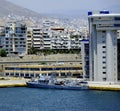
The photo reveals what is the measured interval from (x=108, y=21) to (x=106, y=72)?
286cm

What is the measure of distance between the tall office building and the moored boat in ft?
5.50

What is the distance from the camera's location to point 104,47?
3362 cm

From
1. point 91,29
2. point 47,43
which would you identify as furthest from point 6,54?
point 91,29

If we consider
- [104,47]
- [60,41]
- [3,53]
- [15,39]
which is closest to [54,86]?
[104,47]

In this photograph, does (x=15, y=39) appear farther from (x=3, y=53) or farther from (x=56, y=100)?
(x=56, y=100)

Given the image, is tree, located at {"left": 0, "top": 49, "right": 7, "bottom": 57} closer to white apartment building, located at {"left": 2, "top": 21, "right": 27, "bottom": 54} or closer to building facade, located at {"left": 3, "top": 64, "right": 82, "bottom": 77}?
white apartment building, located at {"left": 2, "top": 21, "right": 27, "bottom": 54}

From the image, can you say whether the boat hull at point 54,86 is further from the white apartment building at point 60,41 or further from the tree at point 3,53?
the white apartment building at point 60,41

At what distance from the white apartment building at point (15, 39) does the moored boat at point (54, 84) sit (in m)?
16.2

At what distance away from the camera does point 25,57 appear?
43781 mm

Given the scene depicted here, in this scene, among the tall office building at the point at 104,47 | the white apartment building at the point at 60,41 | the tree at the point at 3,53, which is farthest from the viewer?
the white apartment building at the point at 60,41

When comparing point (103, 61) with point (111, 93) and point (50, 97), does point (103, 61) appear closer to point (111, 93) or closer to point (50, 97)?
point (111, 93)

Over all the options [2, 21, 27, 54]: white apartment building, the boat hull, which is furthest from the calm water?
[2, 21, 27, 54]: white apartment building

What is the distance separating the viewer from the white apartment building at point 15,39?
163 feet

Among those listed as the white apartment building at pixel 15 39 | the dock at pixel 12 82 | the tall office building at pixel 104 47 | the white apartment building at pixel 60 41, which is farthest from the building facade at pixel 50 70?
the white apartment building at pixel 60 41
